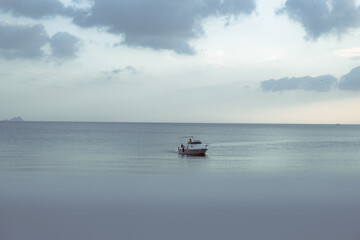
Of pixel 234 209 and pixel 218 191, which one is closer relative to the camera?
pixel 234 209

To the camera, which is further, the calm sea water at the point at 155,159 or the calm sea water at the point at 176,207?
the calm sea water at the point at 155,159

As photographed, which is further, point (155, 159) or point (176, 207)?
point (155, 159)

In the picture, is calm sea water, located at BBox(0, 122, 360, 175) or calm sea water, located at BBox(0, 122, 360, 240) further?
calm sea water, located at BBox(0, 122, 360, 175)

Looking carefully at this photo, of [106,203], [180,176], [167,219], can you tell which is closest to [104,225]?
[167,219]

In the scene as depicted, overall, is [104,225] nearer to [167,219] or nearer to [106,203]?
[167,219]

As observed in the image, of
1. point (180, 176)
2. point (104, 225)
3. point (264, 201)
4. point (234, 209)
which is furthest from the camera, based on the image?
point (180, 176)

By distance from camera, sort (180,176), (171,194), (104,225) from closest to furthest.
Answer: (104,225) < (171,194) < (180,176)

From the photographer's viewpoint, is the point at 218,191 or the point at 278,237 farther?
the point at 218,191

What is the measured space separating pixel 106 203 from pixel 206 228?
6596 millimetres

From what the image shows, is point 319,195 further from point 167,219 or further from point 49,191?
point 49,191

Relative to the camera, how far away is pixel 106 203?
68.4ft

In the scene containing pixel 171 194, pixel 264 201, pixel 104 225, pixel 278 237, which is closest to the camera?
pixel 278 237

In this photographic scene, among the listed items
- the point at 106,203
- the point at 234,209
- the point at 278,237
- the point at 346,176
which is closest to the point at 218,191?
the point at 234,209

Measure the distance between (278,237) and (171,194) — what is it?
914 centimetres
